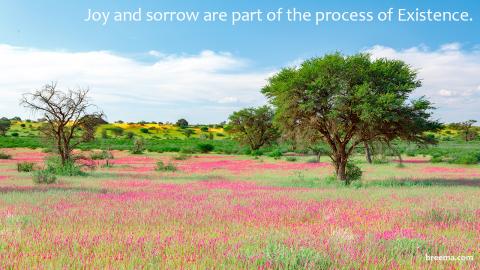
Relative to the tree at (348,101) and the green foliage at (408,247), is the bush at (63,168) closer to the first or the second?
the tree at (348,101)

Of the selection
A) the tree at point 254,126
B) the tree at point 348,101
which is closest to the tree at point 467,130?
the tree at point 254,126

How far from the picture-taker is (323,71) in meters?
23.6

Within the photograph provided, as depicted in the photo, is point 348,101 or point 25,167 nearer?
point 348,101

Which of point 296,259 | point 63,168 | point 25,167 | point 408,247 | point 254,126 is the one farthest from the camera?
point 254,126

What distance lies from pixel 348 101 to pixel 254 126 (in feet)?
183

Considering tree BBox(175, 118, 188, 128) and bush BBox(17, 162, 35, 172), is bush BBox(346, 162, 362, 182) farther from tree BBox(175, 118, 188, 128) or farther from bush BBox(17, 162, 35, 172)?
tree BBox(175, 118, 188, 128)

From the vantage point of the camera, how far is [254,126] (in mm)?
79062

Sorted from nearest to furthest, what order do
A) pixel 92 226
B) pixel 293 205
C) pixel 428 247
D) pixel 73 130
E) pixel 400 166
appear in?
1. pixel 428 247
2. pixel 92 226
3. pixel 293 205
4. pixel 73 130
5. pixel 400 166

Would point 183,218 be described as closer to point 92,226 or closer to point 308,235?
point 92,226

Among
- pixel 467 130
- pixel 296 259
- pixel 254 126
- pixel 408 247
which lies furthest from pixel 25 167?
pixel 467 130

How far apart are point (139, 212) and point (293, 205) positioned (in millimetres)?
4114

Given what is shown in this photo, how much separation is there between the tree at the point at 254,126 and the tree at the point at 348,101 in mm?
53660

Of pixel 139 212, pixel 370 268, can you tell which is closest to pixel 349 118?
pixel 139 212

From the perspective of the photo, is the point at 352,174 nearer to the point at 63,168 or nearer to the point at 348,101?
the point at 348,101
